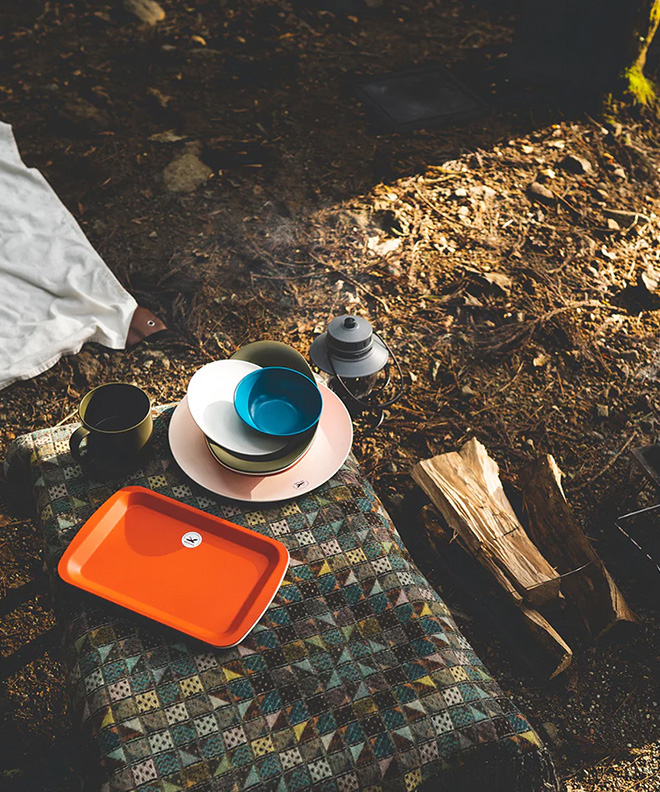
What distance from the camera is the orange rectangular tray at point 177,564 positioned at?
1.32 metres

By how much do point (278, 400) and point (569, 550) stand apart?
113 centimetres

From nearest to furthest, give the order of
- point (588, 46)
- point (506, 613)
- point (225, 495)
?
point (225, 495) < point (506, 613) < point (588, 46)

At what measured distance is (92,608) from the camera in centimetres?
134

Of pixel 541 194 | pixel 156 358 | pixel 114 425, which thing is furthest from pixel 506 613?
pixel 541 194

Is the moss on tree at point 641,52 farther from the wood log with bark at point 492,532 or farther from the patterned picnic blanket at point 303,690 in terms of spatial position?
the patterned picnic blanket at point 303,690

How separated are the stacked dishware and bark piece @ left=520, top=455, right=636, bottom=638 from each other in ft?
2.97

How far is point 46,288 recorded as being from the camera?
2.74 meters

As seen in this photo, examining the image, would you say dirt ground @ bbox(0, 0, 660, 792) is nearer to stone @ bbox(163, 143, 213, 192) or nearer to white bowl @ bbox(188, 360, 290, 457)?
stone @ bbox(163, 143, 213, 192)

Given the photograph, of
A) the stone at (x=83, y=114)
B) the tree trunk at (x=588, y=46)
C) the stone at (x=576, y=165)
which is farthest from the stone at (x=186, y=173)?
the tree trunk at (x=588, y=46)

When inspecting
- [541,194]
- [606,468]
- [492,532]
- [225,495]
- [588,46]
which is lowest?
[606,468]

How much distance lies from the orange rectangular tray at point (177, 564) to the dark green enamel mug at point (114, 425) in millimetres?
89

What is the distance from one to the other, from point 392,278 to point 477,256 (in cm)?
45

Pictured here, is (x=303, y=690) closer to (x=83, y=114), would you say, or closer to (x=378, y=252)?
(x=378, y=252)

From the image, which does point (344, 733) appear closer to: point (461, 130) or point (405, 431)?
point (405, 431)
